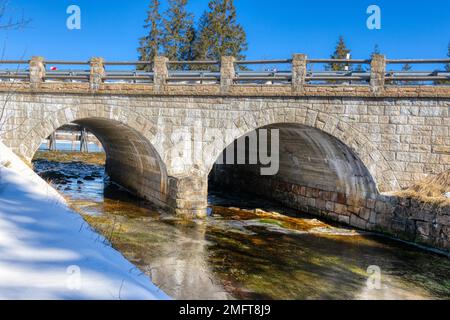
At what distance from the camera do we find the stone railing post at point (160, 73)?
15601mm

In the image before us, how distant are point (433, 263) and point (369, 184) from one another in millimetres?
4167

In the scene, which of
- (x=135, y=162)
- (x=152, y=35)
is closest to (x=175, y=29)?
(x=152, y=35)

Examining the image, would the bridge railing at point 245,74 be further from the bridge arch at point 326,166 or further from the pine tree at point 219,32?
the pine tree at point 219,32

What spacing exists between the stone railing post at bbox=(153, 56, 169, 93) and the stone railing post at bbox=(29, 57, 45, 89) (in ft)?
14.6

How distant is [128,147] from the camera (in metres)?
19.4

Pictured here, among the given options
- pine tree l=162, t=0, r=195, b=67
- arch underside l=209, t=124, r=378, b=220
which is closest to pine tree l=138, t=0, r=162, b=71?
pine tree l=162, t=0, r=195, b=67

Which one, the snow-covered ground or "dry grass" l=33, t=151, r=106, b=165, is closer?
the snow-covered ground

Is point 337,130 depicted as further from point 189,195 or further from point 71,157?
point 71,157

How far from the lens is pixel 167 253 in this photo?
35.0 ft

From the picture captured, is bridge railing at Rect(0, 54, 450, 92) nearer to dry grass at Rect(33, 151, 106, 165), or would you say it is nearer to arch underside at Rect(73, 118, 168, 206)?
arch underside at Rect(73, 118, 168, 206)

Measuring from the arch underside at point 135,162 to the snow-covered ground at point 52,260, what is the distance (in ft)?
32.0

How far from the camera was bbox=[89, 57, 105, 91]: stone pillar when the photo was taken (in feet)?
51.4

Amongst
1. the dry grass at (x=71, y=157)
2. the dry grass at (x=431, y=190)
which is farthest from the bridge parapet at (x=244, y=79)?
the dry grass at (x=71, y=157)
